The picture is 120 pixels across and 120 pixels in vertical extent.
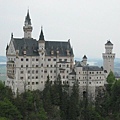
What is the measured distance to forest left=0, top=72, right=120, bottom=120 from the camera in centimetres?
7844

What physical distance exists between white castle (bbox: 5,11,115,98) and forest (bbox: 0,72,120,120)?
2.92 meters

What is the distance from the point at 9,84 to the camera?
301ft

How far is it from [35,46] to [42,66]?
5717mm

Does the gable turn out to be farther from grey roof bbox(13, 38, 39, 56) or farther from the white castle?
grey roof bbox(13, 38, 39, 56)

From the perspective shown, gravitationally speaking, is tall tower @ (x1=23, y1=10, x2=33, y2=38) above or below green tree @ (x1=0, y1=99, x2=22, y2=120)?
above

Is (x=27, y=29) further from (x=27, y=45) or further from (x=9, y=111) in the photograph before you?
(x=9, y=111)

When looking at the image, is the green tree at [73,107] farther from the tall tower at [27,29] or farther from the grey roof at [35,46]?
the tall tower at [27,29]

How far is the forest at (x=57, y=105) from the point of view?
78.4 m

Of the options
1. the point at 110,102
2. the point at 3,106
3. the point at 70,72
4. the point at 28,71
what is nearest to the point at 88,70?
the point at 70,72

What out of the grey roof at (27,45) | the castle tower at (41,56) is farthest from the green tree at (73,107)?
the grey roof at (27,45)

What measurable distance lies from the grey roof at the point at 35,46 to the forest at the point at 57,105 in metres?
8.88

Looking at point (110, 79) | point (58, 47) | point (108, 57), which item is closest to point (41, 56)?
point (58, 47)

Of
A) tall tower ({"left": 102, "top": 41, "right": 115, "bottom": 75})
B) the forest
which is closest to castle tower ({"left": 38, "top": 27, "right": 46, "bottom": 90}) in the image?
the forest

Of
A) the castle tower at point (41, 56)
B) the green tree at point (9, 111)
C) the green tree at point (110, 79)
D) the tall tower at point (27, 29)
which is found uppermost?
the tall tower at point (27, 29)
